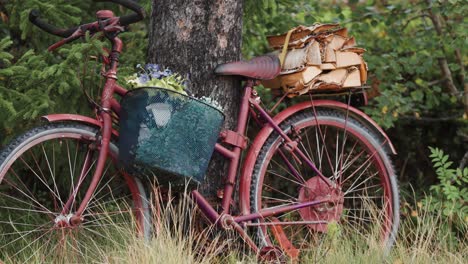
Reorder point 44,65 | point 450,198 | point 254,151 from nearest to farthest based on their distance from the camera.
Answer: point 254,151 < point 44,65 < point 450,198

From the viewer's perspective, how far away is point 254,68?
3848 mm

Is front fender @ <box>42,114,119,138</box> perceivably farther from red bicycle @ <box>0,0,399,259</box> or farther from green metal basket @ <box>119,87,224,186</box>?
green metal basket @ <box>119,87,224,186</box>

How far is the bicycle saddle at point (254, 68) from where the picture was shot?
12.6 ft

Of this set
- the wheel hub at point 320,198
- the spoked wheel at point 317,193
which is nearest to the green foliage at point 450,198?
the spoked wheel at point 317,193

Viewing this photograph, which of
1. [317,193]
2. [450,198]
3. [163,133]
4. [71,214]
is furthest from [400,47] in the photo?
[71,214]

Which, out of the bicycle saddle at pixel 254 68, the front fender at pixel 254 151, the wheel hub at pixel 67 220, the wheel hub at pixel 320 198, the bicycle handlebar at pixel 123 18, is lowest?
the wheel hub at pixel 67 220

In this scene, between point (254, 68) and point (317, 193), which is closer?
point (254, 68)

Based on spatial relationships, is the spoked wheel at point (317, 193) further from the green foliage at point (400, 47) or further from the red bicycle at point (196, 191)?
the green foliage at point (400, 47)

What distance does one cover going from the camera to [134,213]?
3.86m

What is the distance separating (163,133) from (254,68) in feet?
2.16

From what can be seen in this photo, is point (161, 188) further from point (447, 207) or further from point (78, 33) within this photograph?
point (447, 207)

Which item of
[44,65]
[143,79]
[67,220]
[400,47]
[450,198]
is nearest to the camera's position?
[67,220]

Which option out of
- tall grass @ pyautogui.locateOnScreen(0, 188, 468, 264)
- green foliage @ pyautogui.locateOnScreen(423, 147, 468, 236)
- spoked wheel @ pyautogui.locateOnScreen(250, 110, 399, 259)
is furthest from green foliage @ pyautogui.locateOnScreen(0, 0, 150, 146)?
green foliage @ pyautogui.locateOnScreen(423, 147, 468, 236)

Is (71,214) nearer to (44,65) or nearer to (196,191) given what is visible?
(196,191)
